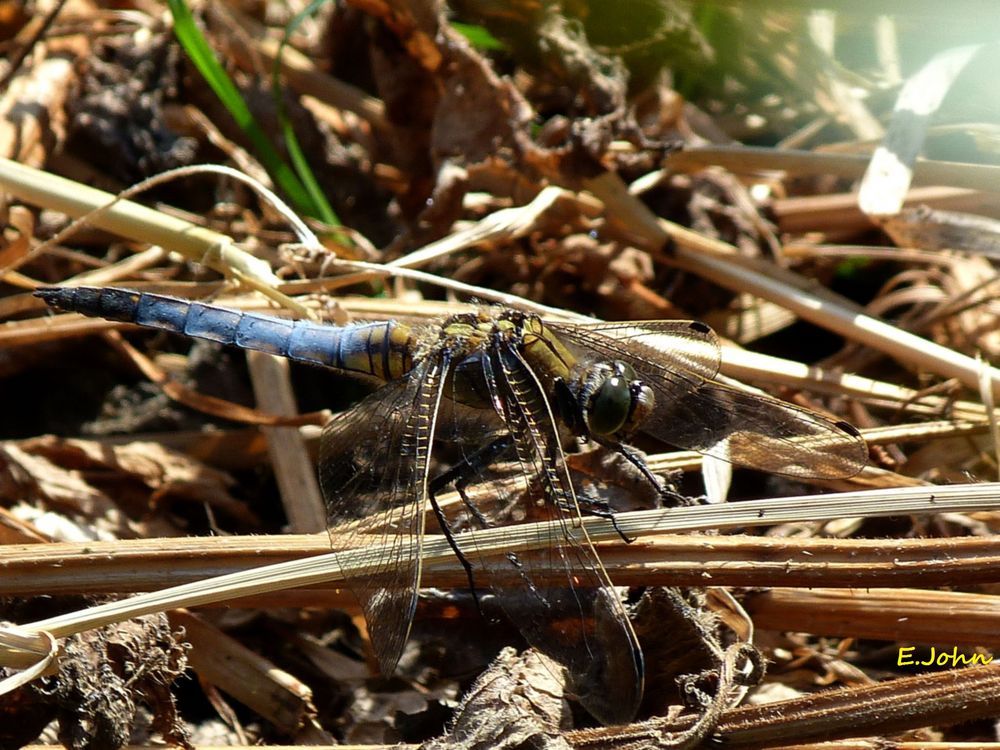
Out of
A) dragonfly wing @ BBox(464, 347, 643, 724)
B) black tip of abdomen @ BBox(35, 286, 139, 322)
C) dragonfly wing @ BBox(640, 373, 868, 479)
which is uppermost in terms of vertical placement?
black tip of abdomen @ BBox(35, 286, 139, 322)

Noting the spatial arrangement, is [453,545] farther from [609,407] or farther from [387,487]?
[609,407]

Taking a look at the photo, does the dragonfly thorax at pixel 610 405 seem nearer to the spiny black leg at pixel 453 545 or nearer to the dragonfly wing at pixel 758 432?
the dragonfly wing at pixel 758 432

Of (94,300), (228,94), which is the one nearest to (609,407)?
(94,300)

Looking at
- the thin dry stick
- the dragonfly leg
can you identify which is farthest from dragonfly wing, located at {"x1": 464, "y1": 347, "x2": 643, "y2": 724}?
the thin dry stick

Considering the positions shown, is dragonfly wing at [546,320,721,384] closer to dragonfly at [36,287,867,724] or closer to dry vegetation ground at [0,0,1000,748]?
dragonfly at [36,287,867,724]

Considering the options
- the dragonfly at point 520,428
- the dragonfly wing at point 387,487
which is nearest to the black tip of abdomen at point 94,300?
the dragonfly at point 520,428

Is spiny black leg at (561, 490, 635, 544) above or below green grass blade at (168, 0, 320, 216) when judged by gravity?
below

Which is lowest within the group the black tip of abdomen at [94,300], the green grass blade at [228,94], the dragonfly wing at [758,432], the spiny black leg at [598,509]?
the spiny black leg at [598,509]
